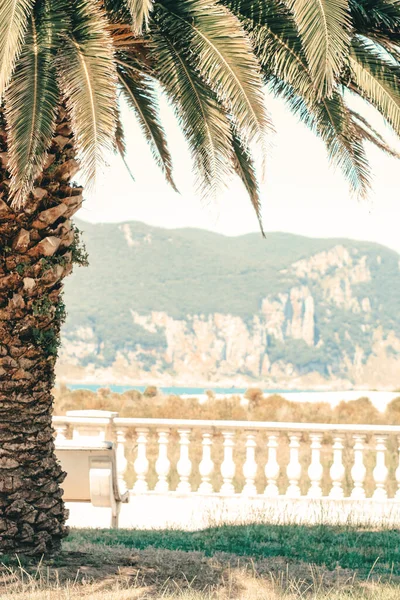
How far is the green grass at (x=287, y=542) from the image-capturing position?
22.8ft

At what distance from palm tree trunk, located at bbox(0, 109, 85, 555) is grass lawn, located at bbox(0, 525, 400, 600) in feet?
1.15

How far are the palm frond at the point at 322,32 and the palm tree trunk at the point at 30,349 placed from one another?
197cm

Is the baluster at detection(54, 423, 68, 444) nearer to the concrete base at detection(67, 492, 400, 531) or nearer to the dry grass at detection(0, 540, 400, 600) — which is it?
the concrete base at detection(67, 492, 400, 531)

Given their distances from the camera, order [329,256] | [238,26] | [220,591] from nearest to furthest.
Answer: [220,591]
[238,26]
[329,256]

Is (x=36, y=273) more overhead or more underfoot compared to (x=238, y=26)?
more underfoot

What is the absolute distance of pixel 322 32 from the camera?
566cm

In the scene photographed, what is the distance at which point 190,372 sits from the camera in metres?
149

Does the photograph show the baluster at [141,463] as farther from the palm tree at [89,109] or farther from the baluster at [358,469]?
the palm tree at [89,109]

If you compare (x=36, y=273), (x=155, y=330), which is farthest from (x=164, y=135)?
(x=155, y=330)

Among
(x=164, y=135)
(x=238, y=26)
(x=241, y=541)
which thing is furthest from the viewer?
(x=164, y=135)

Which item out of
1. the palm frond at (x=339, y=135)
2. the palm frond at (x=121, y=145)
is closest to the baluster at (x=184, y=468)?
the palm frond at (x=121, y=145)

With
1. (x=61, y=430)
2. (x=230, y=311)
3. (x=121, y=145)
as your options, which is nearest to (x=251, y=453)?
(x=61, y=430)

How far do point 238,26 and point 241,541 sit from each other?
4.51m

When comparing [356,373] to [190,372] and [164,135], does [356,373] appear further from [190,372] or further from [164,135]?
[164,135]
